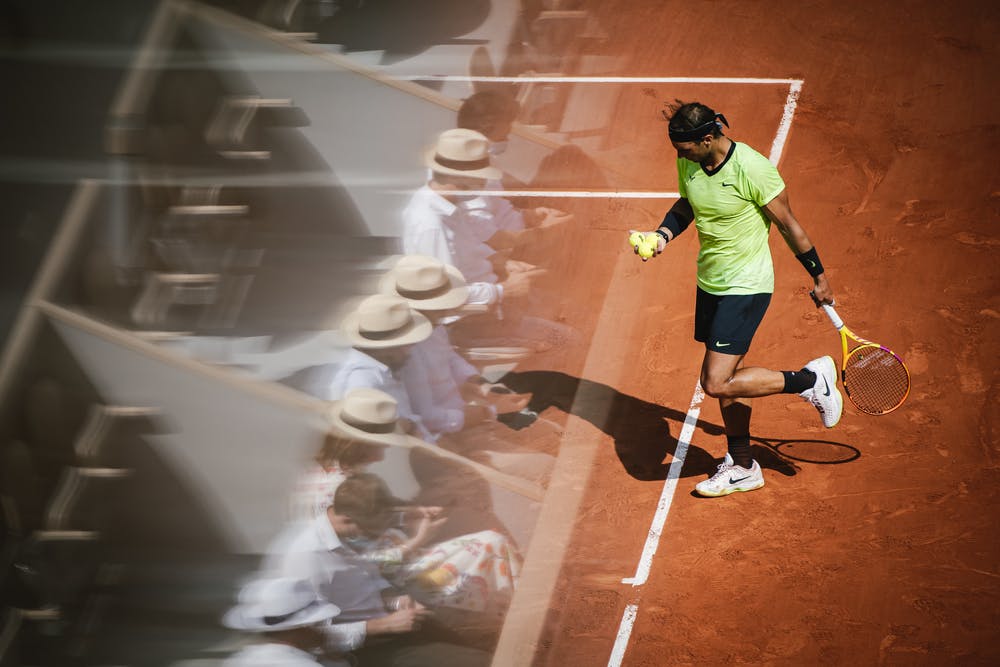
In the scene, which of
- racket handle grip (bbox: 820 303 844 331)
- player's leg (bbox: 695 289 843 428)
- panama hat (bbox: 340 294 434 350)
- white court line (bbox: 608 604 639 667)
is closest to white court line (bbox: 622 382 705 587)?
white court line (bbox: 608 604 639 667)

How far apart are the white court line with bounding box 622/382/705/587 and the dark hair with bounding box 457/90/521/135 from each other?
4.33 m

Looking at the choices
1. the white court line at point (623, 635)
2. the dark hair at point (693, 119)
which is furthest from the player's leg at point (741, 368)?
the white court line at point (623, 635)

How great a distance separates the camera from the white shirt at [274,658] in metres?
5.96

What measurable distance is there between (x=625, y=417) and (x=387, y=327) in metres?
1.98

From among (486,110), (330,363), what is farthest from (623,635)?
(486,110)

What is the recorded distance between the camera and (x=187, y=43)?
11.4 meters

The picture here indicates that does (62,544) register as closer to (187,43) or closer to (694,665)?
(694,665)

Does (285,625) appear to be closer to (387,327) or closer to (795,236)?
(387,327)

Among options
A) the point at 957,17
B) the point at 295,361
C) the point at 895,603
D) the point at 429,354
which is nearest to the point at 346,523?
the point at 429,354

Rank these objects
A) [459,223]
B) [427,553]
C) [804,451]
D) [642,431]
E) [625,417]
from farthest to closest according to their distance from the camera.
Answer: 1. [459,223]
2. [625,417]
3. [642,431]
4. [804,451]
5. [427,553]

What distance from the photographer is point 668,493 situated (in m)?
6.65

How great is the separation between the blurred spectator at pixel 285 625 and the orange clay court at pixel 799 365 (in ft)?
4.10

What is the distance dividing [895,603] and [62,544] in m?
5.98

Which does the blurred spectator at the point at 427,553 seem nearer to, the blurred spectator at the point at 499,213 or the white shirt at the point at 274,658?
the white shirt at the point at 274,658
